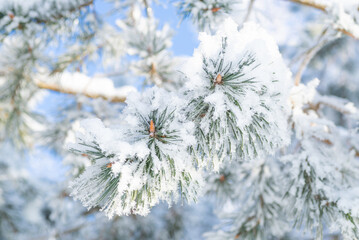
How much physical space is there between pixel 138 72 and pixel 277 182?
1.16m

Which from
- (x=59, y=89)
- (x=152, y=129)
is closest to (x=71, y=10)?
(x=59, y=89)

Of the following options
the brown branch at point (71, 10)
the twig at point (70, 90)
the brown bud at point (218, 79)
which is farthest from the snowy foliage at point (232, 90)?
the twig at point (70, 90)

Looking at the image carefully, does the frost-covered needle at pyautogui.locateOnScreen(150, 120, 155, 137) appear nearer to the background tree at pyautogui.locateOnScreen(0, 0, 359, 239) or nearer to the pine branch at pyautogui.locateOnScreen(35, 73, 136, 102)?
the background tree at pyautogui.locateOnScreen(0, 0, 359, 239)

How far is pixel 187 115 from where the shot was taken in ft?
2.01

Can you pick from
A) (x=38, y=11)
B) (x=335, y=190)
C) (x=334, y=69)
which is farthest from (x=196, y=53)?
(x=334, y=69)

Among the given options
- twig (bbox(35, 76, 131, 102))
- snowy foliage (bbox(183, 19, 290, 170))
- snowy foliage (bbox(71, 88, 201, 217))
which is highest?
twig (bbox(35, 76, 131, 102))

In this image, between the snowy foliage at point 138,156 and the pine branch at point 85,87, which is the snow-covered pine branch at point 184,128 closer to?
the snowy foliage at point 138,156

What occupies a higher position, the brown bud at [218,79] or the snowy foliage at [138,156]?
the brown bud at [218,79]

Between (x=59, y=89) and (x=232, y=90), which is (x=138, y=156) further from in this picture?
(x=59, y=89)

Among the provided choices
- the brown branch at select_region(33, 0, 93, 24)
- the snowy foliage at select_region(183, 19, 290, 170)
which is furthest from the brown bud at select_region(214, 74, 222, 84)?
the brown branch at select_region(33, 0, 93, 24)

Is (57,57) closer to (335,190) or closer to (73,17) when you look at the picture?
(73,17)

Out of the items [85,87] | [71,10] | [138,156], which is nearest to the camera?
[138,156]

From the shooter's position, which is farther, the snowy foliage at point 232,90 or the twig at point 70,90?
the twig at point 70,90

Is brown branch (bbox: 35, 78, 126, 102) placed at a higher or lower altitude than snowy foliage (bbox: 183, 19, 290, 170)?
higher
